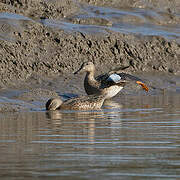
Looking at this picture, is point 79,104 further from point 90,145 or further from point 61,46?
point 61,46

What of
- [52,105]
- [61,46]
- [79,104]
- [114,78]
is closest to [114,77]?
[114,78]

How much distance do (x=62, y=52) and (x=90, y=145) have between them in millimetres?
10725

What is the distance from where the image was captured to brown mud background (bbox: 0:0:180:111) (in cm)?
1606

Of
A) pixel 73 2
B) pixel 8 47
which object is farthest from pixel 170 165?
pixel 73 2

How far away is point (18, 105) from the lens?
485 inches

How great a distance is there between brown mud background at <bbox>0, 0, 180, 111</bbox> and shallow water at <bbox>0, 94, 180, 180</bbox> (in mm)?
3015

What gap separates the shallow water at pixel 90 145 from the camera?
556cm

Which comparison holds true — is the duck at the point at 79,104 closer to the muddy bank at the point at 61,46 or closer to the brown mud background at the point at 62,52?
the brown mud background at the point at 62,52

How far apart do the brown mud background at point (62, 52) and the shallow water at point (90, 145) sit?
119 inches

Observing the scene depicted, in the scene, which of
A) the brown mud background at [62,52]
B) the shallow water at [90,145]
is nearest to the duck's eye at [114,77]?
the brown mud background at [62,52]

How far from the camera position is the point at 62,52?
58.0 ft

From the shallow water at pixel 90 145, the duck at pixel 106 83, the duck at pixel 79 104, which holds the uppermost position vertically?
the shallow water at pixel 90 145

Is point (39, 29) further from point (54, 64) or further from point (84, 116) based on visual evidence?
point (84, 116)

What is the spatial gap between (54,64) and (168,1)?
9.09m
